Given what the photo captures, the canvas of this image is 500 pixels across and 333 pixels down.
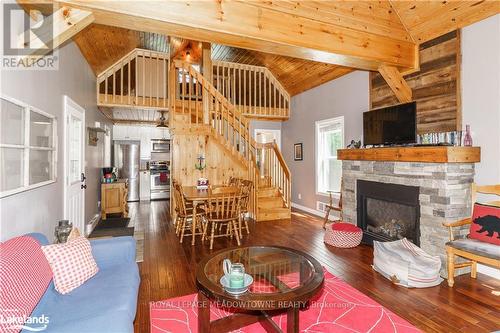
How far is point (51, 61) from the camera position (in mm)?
2838

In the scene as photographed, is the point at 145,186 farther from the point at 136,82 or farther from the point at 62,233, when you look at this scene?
the point at 62,233

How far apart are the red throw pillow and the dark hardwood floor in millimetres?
542

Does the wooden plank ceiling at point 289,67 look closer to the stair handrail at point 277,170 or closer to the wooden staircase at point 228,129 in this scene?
the wooden staircase at point 228,129

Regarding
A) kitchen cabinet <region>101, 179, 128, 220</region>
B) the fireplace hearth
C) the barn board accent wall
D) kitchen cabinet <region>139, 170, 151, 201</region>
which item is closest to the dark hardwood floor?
the fireplace hearth

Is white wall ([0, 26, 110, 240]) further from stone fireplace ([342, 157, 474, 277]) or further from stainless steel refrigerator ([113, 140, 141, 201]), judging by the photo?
stone fireplace ([342, 157, 474, 277])

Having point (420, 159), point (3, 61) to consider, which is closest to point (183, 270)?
point (3, 61)

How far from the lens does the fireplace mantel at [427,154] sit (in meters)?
2.86

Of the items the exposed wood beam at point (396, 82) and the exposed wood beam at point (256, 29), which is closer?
the exposed wood beam at point (256, 29)

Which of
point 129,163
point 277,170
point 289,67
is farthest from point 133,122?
point 289,67

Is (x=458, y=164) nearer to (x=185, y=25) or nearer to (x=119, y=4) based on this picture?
(x=185, y=25)

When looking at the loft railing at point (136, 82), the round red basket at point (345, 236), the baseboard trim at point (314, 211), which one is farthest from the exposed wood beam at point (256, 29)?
the loft railing at point (136, 82)

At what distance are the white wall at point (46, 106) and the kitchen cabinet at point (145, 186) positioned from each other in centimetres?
337

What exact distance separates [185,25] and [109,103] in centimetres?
416

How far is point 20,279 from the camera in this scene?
Result: 1412 millimetres
